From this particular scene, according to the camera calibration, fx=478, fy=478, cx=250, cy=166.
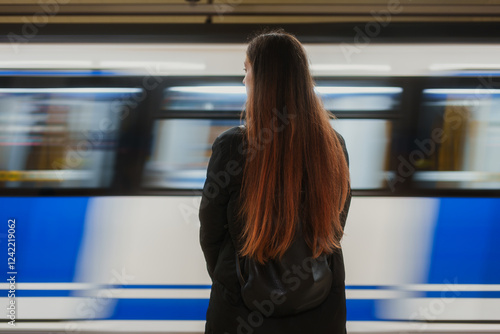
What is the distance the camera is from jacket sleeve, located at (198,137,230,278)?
1668 mm

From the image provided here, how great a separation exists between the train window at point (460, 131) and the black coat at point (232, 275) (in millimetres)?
2266

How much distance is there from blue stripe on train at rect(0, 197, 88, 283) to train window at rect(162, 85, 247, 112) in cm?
101

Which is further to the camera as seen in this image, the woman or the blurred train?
the blurred train

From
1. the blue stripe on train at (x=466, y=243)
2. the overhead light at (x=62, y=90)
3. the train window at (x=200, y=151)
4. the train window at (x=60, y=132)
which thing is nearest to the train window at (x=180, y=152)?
the train window at (x=200, y=151)

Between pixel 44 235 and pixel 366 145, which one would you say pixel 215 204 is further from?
pixel 44 235

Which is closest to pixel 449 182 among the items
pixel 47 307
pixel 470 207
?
pixel 470 207

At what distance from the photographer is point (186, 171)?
11.9 feet

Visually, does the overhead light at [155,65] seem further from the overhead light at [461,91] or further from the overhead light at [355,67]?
the overhead light at [461,91]

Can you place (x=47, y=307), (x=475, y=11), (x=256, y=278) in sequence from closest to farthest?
(x=256, y=278), (x=47, y=307), (x=475, y=11)

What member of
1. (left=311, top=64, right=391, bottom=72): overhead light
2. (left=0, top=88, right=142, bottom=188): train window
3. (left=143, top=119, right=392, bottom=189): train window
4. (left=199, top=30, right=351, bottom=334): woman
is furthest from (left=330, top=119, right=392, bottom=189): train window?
(left=199, top=30, right=351, bottom=334): woman

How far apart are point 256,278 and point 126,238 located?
224 cm

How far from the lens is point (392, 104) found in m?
3.67

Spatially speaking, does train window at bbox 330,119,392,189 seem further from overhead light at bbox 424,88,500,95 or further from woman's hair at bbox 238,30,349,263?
woman's hair at bbox 238,30,349,263

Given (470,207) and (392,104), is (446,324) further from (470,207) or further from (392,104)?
(392,104)
